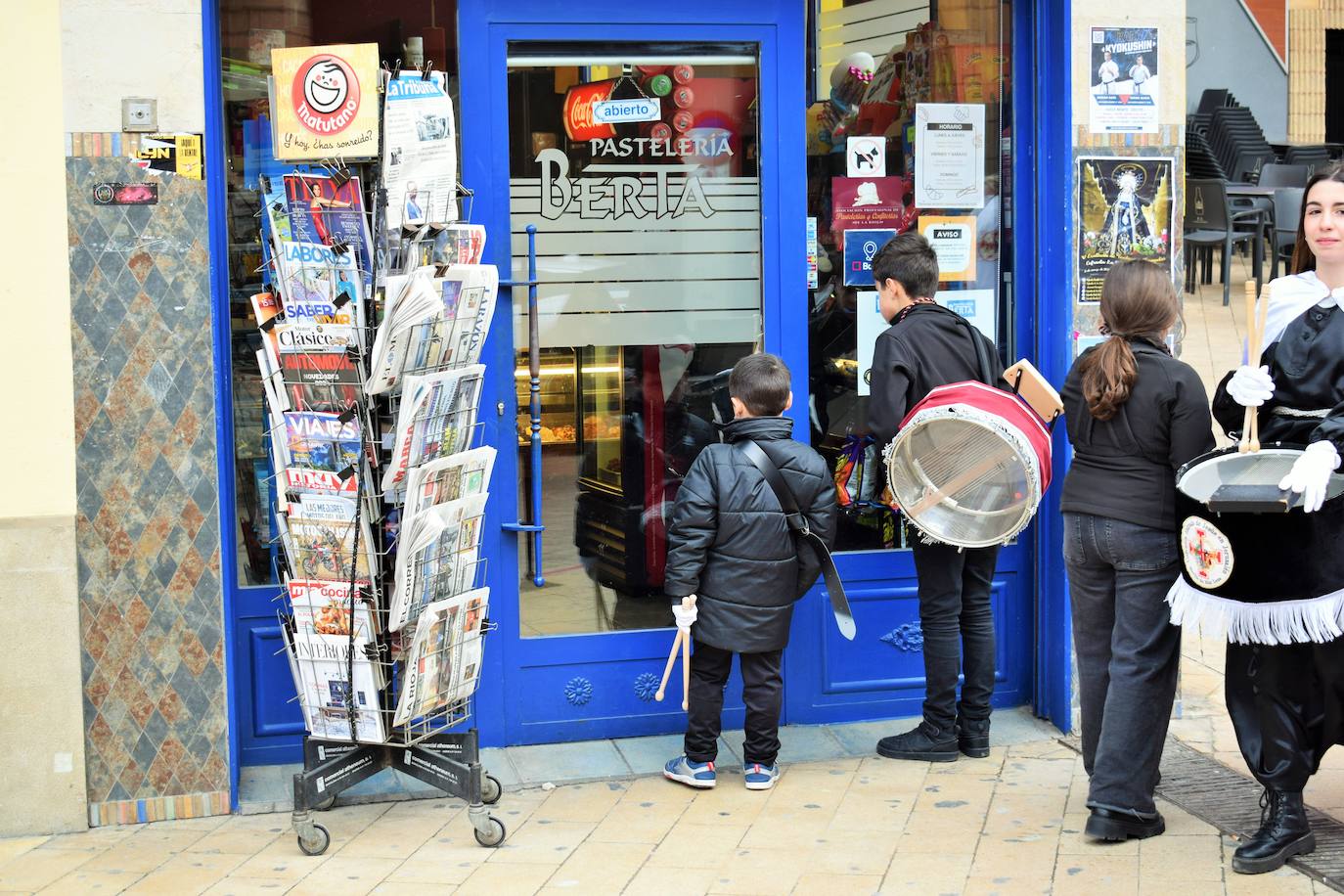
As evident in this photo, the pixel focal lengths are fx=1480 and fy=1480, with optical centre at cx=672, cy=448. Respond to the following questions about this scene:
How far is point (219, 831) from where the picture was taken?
455 cm

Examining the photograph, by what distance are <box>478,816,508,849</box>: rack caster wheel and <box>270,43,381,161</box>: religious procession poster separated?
1953mm

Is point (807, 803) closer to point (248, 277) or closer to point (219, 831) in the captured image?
point (219, 831)

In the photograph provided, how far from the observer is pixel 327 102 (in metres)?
4.09

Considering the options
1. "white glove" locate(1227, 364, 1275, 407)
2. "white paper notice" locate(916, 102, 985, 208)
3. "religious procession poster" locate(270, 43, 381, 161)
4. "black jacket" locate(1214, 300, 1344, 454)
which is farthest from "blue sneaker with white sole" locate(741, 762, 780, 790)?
"religious procession poster" locate(270, 43, 381, 161)

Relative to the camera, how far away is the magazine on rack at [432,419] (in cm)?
402

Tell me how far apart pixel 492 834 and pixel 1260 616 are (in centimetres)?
224

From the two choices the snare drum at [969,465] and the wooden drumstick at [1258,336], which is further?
the snare drum at [969,465]

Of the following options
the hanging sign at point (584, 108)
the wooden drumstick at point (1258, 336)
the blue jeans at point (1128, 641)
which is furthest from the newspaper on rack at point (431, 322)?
the wooden drumstick at point (1258, 336)

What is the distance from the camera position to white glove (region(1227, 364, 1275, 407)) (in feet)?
12.7

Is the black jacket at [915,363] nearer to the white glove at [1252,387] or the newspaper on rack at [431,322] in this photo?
the white glove at [1252,387]

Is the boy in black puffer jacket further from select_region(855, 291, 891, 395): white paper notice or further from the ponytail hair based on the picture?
the ponytail hair

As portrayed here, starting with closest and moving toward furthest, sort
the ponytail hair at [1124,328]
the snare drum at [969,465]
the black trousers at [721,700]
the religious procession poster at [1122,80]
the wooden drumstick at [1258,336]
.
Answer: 1. the wooden drumstick at [1258,336]
2. the ponytail hair at [1124,328]
3. the snare drum at [969,465]
4. the black trousers at [721,700]
5. the religious procession poster at [1122,80]

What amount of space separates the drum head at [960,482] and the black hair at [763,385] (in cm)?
40

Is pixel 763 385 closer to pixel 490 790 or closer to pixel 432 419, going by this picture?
pixel 432 419
